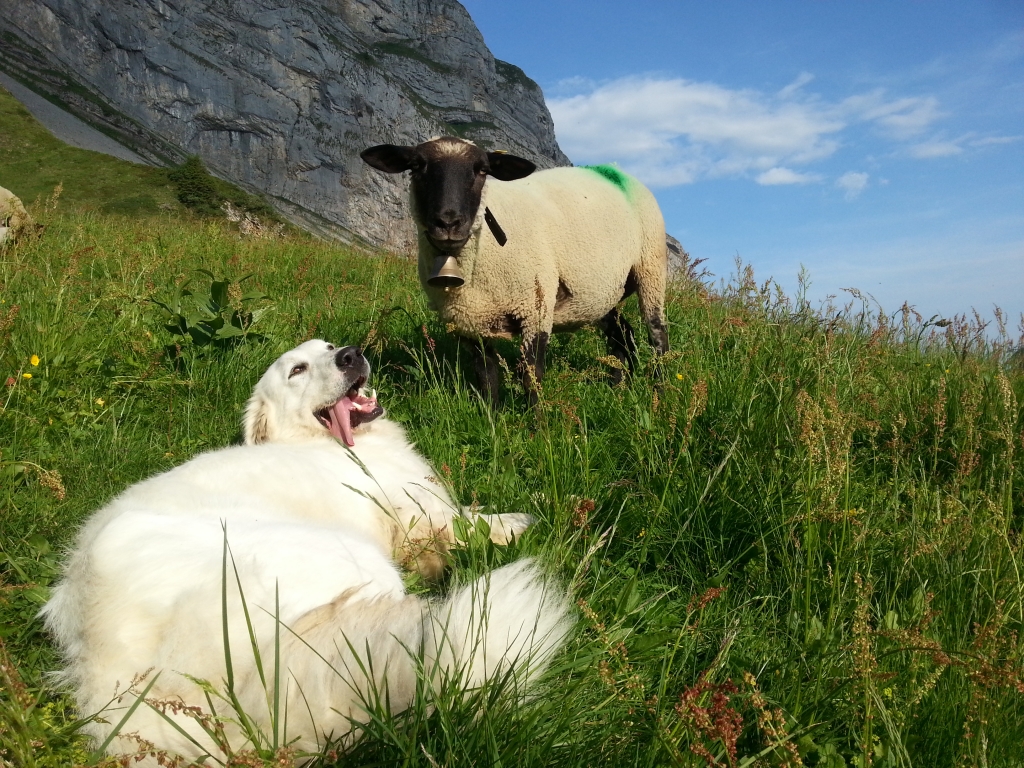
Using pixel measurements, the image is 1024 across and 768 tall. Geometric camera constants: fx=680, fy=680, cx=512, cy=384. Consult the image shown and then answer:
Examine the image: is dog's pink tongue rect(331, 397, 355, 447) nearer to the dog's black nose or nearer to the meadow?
the dog's black nose

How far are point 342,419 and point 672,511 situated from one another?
78.5 inches

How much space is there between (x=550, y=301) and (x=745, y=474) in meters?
2.62

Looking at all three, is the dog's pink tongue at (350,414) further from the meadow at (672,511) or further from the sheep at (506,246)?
the sheep at (506,246)

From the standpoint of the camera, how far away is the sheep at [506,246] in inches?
186

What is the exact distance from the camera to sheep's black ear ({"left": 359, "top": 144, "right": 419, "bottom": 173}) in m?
4.86

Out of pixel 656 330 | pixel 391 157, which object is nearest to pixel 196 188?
pixel 391 157

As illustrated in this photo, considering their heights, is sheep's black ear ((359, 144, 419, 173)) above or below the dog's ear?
above

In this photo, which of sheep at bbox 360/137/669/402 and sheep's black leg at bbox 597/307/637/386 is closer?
sheep at bbox 360/137/669/402

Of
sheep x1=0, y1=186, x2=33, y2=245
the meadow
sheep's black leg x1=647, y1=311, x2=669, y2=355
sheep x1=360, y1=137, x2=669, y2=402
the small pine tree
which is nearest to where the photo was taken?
the meadow

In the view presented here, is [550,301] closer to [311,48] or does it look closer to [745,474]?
[745,474]

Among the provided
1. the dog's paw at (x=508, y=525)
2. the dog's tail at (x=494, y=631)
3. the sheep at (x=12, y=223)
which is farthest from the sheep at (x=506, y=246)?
the sheep at (x=12, y=223)

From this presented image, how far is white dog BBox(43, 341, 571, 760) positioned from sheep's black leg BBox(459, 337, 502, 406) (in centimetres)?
190

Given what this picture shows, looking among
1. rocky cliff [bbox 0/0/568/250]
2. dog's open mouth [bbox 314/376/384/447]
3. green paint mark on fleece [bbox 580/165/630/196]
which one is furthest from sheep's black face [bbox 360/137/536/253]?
rocky cliff [bbox 0/0/568/250]

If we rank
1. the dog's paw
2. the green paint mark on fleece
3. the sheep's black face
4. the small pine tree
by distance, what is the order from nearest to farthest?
the dog's paw < the sheep's black face < the green paint mark on fleece < the small pine tree
